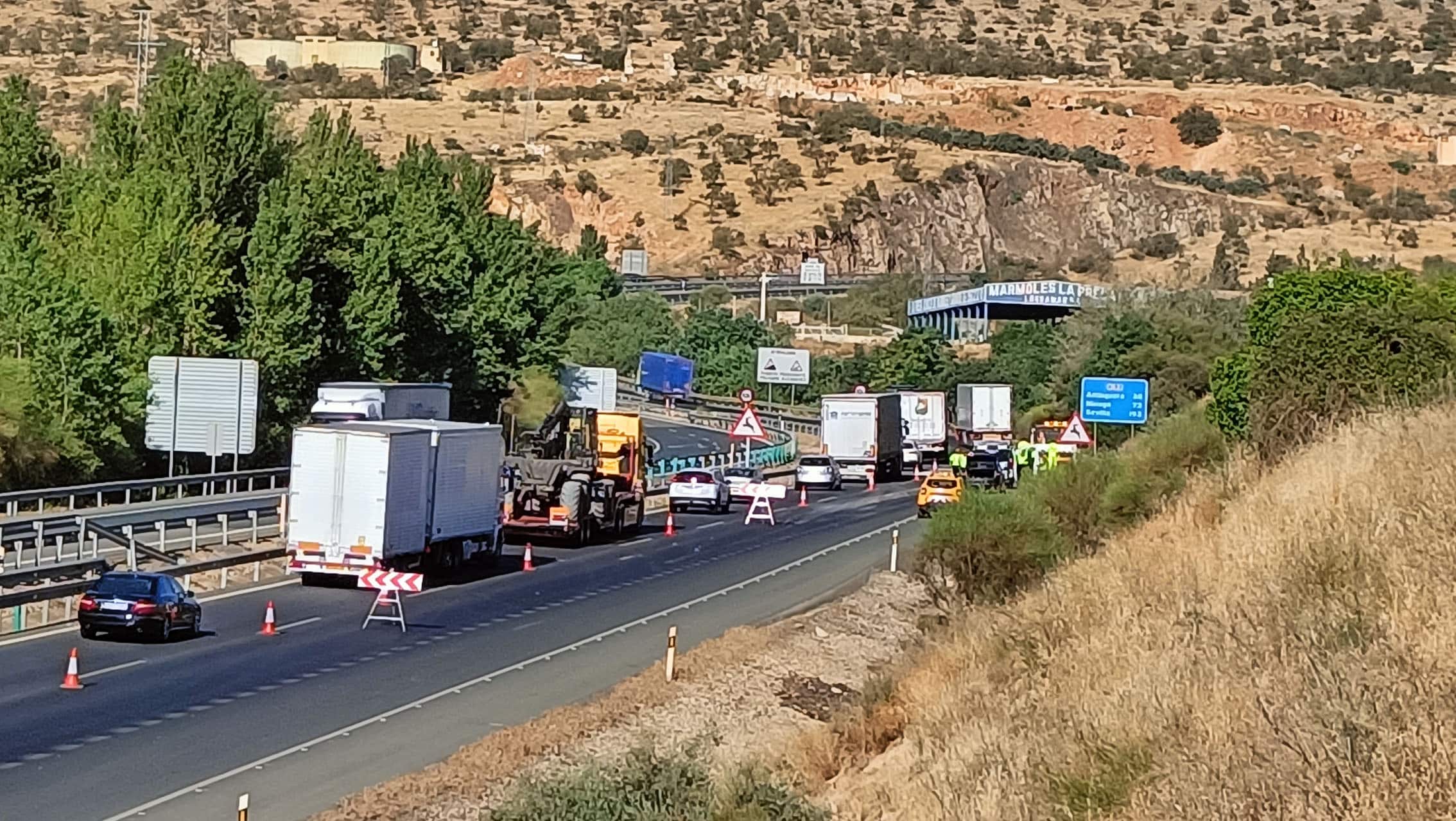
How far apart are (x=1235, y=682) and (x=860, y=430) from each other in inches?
2505

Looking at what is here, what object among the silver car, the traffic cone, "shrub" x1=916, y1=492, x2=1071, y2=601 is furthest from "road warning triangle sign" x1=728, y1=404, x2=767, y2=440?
the traffic cone

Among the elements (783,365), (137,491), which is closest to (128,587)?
(137,491)

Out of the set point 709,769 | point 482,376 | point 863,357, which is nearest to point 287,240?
point 482,376

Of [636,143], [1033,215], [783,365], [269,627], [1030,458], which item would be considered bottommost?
[269,627]

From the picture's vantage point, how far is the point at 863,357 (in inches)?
4397

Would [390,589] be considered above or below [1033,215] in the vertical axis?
below

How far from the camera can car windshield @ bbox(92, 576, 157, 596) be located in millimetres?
27203

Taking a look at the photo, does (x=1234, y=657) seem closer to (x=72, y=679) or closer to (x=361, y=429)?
(x=72, y=679)

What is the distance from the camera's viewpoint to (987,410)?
282ft

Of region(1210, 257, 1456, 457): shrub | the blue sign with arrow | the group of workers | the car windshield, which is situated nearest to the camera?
the car windshield

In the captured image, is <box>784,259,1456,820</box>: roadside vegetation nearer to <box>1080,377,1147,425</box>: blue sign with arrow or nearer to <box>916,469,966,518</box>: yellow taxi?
<box>916,469,966,518</box>: yellow taxi

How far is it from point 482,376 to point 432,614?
3139cm

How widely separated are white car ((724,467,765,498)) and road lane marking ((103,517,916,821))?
17771mm

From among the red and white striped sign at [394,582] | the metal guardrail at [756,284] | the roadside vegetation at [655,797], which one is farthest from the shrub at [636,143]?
the roadside vegetation at [655,797]
